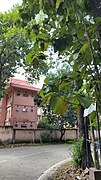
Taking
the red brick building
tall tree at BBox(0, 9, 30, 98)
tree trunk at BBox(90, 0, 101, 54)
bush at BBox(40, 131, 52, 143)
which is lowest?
bush at BBox(40, 131, 52, 143)

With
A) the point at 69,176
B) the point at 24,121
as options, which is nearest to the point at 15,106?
the point at 24,121

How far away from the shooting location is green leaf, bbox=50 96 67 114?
106 cm

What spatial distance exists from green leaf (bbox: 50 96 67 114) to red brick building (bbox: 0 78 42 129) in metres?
25.2

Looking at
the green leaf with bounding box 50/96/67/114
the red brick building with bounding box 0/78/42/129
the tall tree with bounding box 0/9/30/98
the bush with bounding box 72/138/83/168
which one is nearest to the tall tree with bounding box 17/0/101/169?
the green leaf with bounding box 50/96/67/114

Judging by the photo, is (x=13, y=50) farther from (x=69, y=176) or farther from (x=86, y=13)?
(x=86, y=13)

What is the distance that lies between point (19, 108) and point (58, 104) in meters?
26.6

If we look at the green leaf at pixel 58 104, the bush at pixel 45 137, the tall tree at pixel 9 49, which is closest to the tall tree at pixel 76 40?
the green leaf at pixel 58 104

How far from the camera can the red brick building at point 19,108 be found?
87.1 feet

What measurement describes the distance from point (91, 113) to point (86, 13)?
741 mm

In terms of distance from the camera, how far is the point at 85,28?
125cm

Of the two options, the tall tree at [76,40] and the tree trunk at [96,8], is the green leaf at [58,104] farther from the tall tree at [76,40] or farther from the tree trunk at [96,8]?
the tree trunk at [96,8]

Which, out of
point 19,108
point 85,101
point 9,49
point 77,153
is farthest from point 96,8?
point 19,108

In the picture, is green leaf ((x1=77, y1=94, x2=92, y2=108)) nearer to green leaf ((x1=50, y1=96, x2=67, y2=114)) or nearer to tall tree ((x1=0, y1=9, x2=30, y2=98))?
green leaf ((x1=50, y1=96, x2=67, y2=114))

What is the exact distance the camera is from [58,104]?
1075 millimetres
